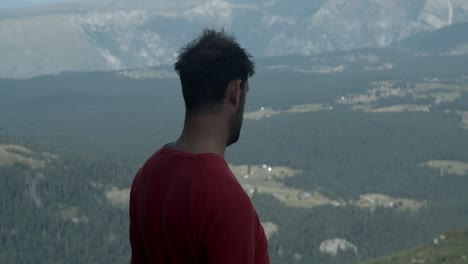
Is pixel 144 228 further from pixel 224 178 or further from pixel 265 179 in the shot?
pixel 265 179

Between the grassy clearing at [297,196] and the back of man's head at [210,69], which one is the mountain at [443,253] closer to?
the back of man's head at [210,69]

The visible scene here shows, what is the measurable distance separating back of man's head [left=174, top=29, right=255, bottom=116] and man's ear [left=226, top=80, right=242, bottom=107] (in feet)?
0.10

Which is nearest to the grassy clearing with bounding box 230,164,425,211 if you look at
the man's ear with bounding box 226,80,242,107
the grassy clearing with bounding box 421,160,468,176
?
the grassy clearing with bounding box 421,160,468,176

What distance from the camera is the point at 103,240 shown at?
96562 mm

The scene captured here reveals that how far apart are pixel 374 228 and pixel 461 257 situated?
57.0m

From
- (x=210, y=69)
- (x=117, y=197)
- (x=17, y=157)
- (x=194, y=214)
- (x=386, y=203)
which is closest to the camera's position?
(x=194, y=214)

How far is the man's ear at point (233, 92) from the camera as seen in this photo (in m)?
7.44

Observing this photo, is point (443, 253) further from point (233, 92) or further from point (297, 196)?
point (297, 196)

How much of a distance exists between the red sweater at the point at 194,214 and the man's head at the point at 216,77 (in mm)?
425

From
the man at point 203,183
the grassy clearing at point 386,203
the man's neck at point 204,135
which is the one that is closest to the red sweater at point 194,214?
the man at point 203,183

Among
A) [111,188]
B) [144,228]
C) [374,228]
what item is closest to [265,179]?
[111,188]

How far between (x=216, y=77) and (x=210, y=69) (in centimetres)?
8

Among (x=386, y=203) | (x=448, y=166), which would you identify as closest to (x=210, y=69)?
(x=386, y=203)

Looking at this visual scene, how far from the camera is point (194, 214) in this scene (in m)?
7.03
